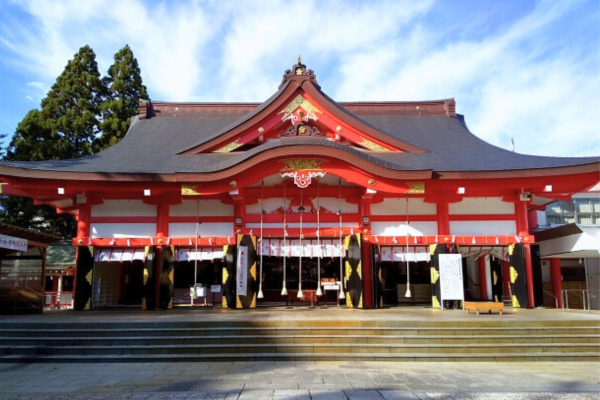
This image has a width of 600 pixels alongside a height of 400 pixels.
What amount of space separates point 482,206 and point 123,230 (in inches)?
466

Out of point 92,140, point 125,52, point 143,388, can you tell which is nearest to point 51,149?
point 92,140

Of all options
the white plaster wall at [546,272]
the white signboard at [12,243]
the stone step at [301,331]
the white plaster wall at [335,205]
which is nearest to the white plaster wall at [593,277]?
the white plaster wall at [546,272]

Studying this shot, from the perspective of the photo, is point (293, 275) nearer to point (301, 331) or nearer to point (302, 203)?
point (302, 203)

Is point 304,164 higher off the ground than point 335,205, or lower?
higher

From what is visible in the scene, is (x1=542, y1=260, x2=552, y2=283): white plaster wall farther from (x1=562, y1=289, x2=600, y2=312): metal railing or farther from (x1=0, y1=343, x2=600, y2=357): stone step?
(x1=0, y1=343, x2=600, y2=357): stone step

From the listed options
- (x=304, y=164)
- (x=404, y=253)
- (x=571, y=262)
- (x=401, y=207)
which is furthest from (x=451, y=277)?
(x=571, y=262)

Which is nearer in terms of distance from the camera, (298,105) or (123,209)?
(123,209)

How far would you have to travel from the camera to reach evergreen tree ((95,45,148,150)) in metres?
26.6

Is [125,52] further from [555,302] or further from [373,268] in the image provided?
[555,302]

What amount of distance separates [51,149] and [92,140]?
2803 mm

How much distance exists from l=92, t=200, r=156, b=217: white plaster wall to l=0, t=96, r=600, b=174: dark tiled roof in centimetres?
131

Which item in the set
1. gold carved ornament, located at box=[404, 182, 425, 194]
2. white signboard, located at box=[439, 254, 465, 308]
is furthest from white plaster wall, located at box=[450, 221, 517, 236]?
gold carved ornament, located at box=[404, 182, 425, 194]

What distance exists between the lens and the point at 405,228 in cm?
1504

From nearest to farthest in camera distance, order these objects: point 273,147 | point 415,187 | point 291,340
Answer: point 291,340, point 273,147, point 415,187
